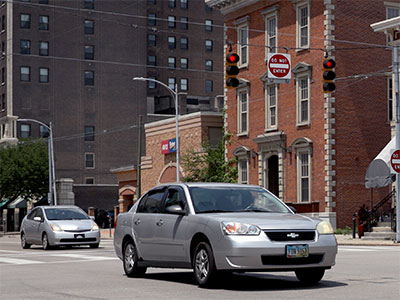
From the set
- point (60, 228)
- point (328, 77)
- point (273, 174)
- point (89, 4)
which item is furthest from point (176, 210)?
point (89, 4)

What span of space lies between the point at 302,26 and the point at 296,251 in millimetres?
32726

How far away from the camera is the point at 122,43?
89.4 metres

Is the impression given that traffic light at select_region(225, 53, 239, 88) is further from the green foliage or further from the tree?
the green foliage

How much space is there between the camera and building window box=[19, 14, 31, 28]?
275 feet

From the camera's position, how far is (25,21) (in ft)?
276

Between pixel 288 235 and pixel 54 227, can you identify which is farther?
pixel 54 227

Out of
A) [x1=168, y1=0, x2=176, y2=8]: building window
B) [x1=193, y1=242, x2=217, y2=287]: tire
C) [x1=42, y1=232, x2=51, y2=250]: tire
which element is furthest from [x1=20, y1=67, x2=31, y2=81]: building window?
[x1=193, y1=242, x2=217, y2=287]: tire

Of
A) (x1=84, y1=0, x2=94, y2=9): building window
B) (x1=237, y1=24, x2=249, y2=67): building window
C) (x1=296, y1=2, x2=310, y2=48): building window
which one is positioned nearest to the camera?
(x1=296, y1=2, x2=310, y2=48): building window

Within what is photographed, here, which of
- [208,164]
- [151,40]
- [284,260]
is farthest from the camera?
[151,40]

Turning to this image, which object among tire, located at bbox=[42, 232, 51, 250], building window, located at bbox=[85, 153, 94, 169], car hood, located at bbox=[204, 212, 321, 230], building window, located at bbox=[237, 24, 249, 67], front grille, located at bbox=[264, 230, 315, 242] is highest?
building window, located at bbox=[237, 24, 249, 67]

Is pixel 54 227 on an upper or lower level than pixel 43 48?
→ lower

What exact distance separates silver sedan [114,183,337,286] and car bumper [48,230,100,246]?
41.5ft

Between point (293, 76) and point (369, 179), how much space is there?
9287 millimetres

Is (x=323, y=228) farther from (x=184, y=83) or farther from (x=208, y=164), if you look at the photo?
(x=184, y=83)
